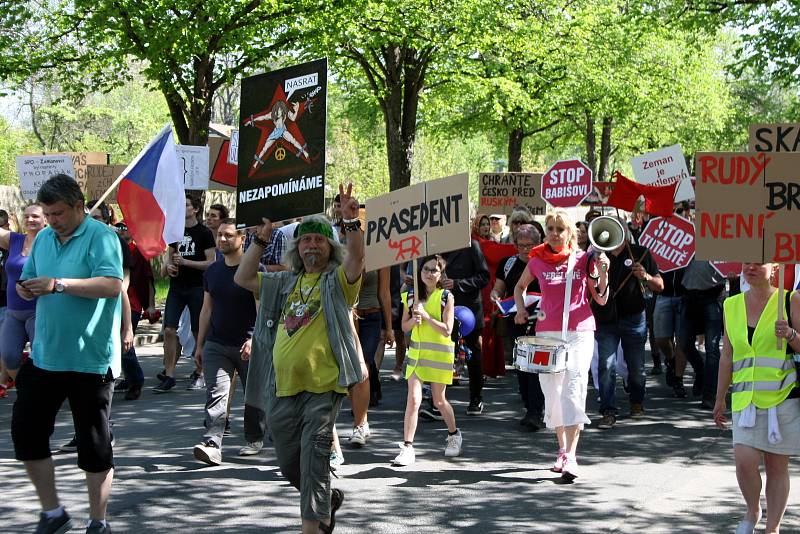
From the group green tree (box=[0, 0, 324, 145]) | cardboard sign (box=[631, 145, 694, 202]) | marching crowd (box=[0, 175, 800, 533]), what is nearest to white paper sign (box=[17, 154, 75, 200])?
green tree (box=[0, 0, 324, 145])

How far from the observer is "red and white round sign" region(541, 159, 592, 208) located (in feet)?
53.7

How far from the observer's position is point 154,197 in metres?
7.58

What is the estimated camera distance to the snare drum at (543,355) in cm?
764

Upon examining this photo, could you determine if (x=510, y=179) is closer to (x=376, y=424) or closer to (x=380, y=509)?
(x=376, y=424)

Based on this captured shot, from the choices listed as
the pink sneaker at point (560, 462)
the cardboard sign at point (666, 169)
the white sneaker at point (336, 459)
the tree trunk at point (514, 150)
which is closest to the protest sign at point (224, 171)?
the cardboard sign at point (666, 169)

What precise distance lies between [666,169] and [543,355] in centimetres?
900

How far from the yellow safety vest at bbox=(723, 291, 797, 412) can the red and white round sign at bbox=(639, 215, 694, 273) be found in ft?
16.7

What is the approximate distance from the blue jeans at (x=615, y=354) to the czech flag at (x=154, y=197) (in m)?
3.85

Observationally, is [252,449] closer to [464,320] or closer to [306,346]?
[464,320]

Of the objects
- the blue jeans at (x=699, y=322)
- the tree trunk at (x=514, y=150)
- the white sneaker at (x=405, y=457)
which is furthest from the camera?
the tree trunk at (x=514, y=150)

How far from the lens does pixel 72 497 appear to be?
6875 millimetres

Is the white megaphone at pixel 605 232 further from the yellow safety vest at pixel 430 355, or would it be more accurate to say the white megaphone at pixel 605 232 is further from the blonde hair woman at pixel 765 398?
the blonde hair woman at pixel 765 398

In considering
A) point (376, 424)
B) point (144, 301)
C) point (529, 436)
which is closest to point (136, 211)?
point (376, 424)

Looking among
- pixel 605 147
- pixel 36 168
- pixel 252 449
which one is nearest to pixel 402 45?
pixel 36 168
